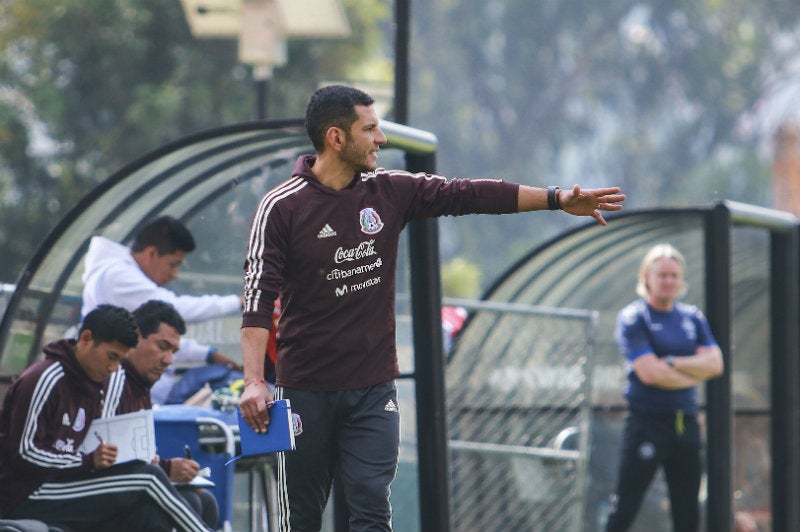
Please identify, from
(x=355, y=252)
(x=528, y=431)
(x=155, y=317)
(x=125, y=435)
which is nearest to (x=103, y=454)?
(x=125, y=435)

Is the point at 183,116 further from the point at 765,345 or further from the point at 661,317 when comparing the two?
the point at 661,317

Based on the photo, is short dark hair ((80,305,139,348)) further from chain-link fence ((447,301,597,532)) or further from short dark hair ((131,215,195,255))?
chain-link fence ((447,301,597,532))

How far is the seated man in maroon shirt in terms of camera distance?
6.69 meters

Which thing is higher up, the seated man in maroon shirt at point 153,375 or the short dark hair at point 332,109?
the short dark hair at point 332,109

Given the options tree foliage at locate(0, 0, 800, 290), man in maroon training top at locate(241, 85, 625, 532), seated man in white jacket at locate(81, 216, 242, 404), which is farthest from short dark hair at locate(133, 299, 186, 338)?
tree foliage at locate(0, 0, 800, 290)

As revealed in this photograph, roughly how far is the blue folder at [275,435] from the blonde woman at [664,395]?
4.48 meters

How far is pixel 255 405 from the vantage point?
5254 millimetres

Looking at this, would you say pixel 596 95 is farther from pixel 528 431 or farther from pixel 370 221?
pixel 370 221

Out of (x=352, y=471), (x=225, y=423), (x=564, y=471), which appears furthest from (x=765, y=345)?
(x=352, y=471)

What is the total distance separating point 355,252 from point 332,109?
0.55 meters

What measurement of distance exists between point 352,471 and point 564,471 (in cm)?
511

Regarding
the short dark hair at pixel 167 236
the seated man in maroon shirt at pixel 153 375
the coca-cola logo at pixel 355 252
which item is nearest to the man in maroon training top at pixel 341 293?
the coca-cola logo at pixel 355 252

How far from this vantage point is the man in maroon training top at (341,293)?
553 cm

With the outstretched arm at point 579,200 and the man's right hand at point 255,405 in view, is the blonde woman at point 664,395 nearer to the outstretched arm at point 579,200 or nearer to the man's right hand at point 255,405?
the outstretched arm at point 579,200
